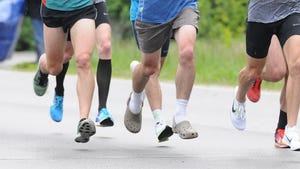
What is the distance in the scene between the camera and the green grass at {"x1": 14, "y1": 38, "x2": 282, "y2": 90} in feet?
49.3

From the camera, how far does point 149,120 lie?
10.9 metres

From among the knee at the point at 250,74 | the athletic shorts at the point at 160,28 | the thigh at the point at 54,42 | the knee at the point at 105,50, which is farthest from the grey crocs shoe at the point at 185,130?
the thigh at the point at 54,42

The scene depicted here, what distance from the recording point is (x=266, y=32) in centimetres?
830

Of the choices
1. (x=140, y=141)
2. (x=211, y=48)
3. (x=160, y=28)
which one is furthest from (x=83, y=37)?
(x=211, y=48)

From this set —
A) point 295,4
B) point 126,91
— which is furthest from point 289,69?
point 126,91

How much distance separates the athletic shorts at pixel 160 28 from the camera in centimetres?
820

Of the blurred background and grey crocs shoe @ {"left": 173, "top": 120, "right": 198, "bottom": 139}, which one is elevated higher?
grey crocs shoe @ {"left": 173, "top": 120, "right": 198, "bottom": 139}

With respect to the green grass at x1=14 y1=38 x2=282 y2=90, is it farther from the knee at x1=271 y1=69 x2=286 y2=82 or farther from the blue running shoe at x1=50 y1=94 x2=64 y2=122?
the knee at x1=271 y1=69 x2=286 y2=82

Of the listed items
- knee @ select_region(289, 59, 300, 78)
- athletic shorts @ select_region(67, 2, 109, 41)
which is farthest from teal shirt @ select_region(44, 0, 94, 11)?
knee @ select_region(289, 59, 300, 78)

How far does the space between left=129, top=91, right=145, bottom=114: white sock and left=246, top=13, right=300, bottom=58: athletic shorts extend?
1.05 meters

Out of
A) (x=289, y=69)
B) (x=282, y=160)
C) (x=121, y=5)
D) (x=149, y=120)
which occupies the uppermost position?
(x=289, y=69)

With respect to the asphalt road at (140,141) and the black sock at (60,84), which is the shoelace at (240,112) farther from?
the black sock at (60,84)

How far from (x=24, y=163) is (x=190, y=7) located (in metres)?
1.81

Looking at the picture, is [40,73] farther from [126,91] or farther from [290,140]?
[126,91]
